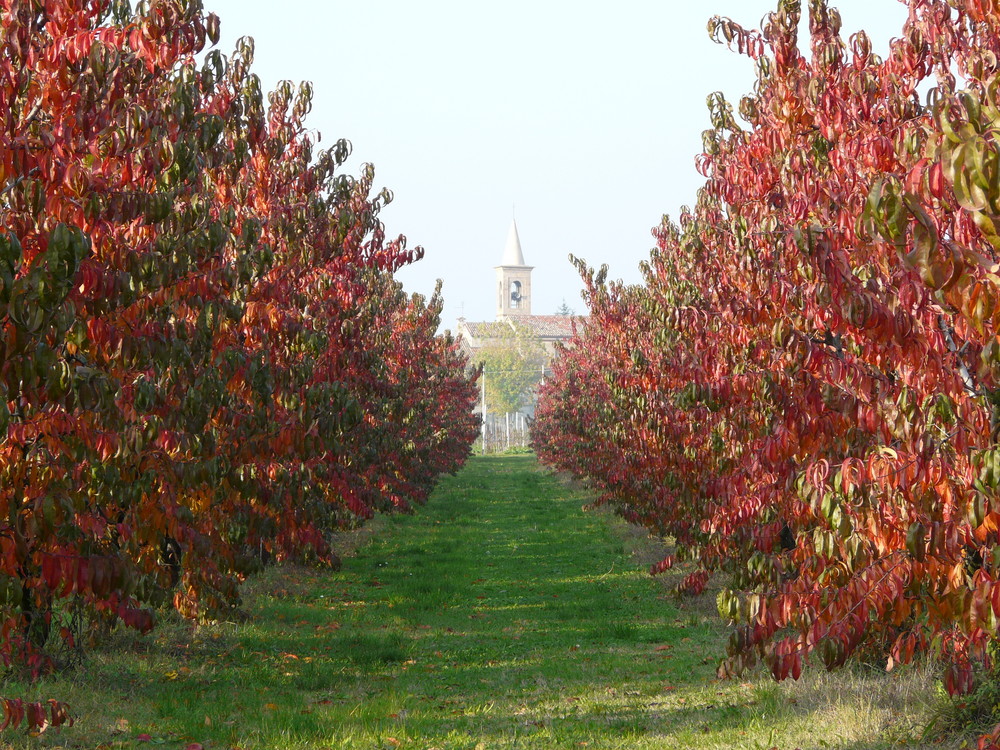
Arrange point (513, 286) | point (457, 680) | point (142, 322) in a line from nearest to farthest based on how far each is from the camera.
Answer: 1. point (142, 322)
2. point (457, 680)
3. point (513, 286)

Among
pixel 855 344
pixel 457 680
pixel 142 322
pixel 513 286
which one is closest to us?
pixel 855 344

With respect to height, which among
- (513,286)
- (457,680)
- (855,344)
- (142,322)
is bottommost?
(457,680)

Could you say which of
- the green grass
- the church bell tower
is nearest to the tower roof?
the church bell tower

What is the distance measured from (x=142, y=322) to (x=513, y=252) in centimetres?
13676

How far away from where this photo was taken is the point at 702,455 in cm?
1147

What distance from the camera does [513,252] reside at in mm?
142500

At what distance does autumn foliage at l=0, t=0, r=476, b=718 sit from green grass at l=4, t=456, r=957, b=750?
763mm

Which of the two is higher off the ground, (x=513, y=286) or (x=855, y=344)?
(x=513, y=286)

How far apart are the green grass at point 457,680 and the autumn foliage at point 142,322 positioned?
763mm

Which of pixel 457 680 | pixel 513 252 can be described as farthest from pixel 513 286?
pixel 457 680

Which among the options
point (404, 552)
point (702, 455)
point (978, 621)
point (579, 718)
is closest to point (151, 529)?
point (579, 718)

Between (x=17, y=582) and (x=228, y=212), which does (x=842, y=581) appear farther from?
(x=228, y=212)

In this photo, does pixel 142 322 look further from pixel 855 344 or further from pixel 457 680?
pixel 457 680

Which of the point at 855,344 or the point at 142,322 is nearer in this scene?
the point at 855,344
